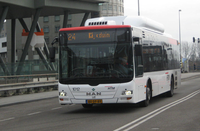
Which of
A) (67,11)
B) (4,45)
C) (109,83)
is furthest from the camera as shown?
(4,45)

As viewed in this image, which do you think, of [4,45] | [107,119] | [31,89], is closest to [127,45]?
[107,119]

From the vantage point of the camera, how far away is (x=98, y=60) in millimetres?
11508

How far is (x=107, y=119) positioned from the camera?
10297 mm

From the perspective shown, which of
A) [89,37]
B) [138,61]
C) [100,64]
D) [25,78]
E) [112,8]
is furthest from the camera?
[112,8]

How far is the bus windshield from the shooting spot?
1151 centimetres

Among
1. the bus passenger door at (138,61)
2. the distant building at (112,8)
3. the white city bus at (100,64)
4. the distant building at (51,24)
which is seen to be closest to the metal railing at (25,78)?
the white city bus at (100,64)

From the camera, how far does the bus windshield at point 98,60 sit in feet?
37.8

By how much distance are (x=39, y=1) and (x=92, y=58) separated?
25.7 meters

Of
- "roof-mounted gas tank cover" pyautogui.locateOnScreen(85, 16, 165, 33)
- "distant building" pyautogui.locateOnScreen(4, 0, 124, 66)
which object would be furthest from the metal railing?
"distant building" pyautogui.locateOnScreen(4, 0, 124, 66)

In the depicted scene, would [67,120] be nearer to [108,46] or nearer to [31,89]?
[108,46]

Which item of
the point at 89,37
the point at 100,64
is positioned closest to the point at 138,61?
the point at 100,64

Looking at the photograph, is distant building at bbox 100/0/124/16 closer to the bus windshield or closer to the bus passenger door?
the bus passenger door

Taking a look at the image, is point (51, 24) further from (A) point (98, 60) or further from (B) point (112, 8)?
(A) point (98, 60)

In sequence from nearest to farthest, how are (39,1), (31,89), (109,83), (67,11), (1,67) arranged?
(109,83)
(31,89)
(1,67)
(39,1)
(67,11)
